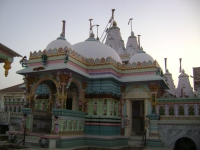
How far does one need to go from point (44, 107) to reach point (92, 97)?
3.73 metres

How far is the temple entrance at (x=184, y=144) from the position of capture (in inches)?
600

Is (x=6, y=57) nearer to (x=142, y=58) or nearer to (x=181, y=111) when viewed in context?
(x=142, y=58)

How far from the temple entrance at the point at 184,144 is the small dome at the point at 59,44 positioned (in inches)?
372

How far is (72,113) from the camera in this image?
1439 cm

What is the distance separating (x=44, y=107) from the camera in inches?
672

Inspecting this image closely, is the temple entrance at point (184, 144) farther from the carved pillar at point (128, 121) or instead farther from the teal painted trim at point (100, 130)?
the teal painted trim at point (100, 130)

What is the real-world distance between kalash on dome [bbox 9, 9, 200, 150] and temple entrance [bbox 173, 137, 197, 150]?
716mm

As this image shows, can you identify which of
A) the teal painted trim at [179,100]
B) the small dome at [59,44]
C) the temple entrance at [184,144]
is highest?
the small dome at [59,44]

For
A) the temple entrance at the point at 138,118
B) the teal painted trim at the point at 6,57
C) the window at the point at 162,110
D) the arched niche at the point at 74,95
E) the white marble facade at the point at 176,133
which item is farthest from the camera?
the temple entrance at the point at 138,118

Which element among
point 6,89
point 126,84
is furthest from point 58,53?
point 6,89

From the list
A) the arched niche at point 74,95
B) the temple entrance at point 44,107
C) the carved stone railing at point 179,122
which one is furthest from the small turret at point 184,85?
the temple entrance at point 44,107

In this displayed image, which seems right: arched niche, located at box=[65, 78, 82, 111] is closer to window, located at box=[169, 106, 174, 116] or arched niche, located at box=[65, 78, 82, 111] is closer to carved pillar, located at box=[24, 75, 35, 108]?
carved pillar, located at box=[24, 75, 35, 108]

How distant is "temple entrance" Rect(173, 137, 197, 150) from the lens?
15228 mm

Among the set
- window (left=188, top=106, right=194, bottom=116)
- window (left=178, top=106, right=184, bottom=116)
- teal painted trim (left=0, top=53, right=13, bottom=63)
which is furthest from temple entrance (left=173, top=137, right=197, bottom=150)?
teal painted trim (left=0, top=53, right=13, bottom=63)
